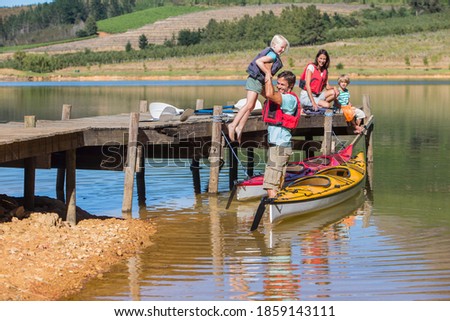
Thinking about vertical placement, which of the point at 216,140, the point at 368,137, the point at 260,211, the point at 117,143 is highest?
the point at 117,143

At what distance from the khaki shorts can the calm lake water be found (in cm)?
79

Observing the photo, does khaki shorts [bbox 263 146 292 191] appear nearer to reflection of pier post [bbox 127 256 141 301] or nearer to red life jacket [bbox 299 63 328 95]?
reflection of pier post [bbox 127 256 141 301]

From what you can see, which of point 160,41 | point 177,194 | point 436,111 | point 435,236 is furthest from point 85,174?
point 160,41

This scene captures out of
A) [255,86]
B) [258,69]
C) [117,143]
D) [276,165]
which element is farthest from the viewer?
[255,86]

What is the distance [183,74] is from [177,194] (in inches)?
3483

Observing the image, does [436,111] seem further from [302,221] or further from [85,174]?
[302,221]

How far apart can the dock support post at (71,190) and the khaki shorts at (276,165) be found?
309cm

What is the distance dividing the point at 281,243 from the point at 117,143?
370 centimetres

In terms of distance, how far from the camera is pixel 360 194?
21.1m

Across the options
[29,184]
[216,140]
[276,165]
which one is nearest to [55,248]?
[29,184]

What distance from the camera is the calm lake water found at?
500 inches

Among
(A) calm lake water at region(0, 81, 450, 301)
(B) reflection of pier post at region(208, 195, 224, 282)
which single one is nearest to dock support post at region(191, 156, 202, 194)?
(A) calm lake water at region(0, 81, 450, 301)

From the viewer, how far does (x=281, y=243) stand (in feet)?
51.8

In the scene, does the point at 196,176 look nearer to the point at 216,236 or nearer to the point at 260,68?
the point at 260,68
